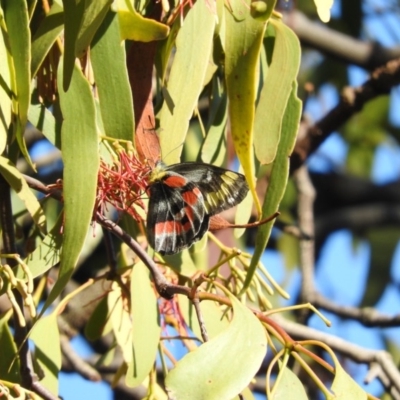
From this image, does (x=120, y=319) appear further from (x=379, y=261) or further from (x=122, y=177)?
(x=379, y=261)

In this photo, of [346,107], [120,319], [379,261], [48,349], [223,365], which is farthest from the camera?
[379,261]

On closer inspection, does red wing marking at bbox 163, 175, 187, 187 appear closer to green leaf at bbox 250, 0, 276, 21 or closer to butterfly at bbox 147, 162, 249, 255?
butterfly at bbox 147, 162, 249, 255

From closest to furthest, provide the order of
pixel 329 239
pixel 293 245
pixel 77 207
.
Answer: pixel 77 207 → pixel 293 245 → pixel 329 239

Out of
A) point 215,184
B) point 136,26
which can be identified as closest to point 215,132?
point 215,184

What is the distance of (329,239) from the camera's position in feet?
8.57

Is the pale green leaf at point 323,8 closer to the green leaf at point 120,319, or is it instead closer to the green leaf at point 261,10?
the green leaf at point 261,10

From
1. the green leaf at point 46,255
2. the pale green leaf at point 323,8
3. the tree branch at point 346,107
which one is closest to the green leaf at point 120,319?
the green leaf at point 46,255

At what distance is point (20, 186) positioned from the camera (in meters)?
0.91

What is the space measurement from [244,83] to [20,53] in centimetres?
21

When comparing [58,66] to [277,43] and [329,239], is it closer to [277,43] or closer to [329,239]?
[277,43]

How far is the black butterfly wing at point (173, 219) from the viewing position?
956mm

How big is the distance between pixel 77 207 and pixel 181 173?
0.59ft

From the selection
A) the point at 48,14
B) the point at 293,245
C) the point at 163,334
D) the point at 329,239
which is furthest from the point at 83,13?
the point at 329,239

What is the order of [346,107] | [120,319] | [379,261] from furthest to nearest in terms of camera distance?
[379,261] < [346,107] < [120,319]
